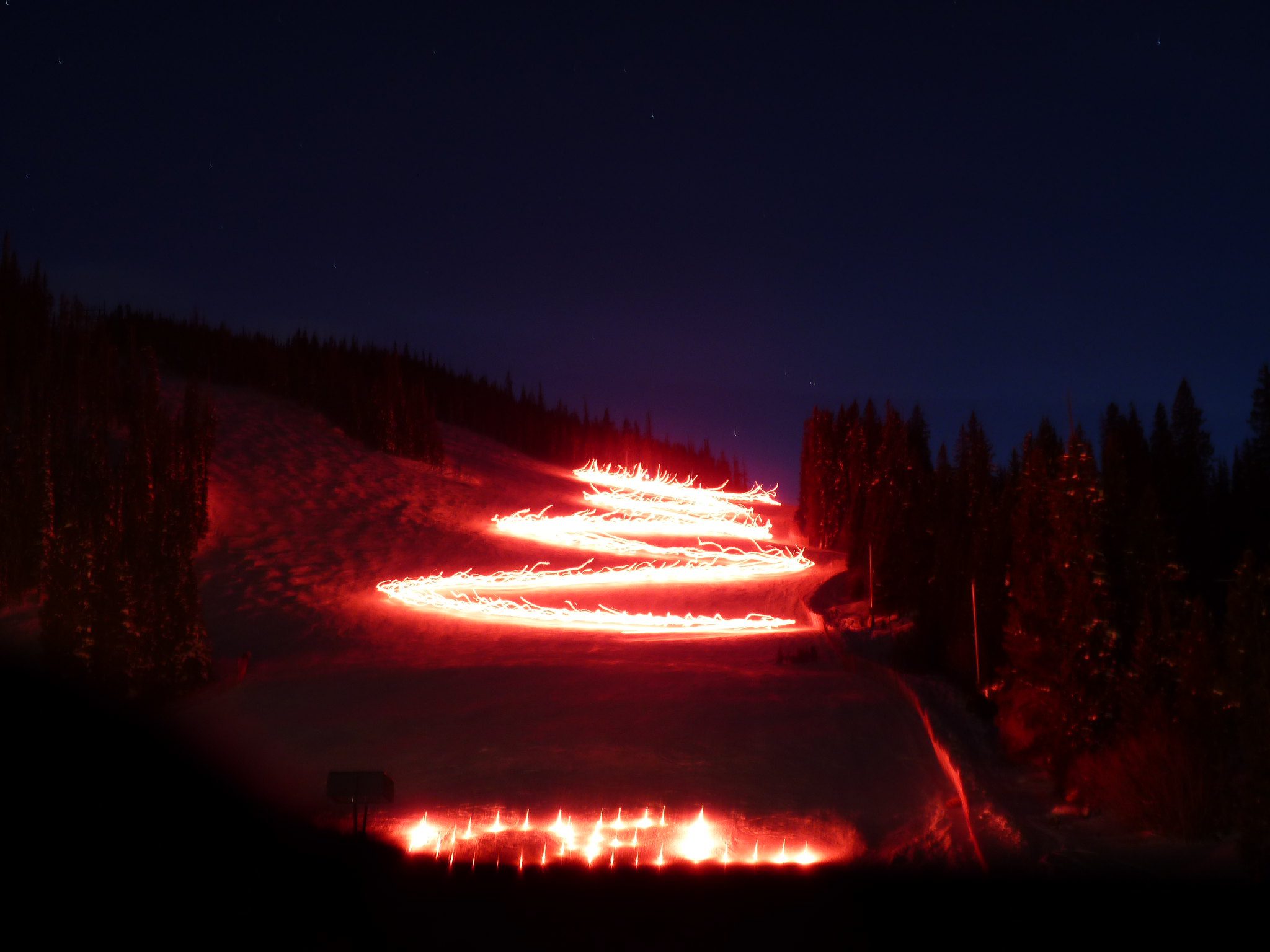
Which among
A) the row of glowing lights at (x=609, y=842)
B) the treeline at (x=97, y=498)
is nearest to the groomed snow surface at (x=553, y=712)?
the row of glowing lights at (x=609, y=842)

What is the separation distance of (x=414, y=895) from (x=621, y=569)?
2765cm

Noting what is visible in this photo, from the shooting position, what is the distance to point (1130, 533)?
688 inches

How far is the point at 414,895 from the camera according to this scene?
971 centimetres

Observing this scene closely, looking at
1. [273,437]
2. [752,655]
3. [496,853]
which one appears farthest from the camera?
[273,437]

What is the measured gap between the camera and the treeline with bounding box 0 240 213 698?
2244cm

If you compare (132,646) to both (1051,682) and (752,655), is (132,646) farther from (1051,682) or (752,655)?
(1051,682)

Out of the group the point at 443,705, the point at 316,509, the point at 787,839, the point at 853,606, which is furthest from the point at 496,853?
the point at 316,509

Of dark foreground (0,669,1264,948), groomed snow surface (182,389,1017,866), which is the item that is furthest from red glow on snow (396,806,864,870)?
dark foreground (0,669,1264,948)

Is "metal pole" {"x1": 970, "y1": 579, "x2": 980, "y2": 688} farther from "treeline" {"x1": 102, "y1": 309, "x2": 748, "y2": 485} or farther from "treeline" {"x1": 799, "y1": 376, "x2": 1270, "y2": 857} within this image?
"treeline" {"x1": 102, "y1": 309, "x2": 748, "y2": 485}

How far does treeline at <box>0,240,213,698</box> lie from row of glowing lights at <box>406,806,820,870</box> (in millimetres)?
11172

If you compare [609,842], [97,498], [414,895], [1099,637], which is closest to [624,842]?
[609,842]

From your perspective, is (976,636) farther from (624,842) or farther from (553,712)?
(624,842)

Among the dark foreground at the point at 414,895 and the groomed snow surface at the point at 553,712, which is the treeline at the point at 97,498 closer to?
the groomed snow surface at the point at 553,712

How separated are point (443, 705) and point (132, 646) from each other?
24.0 feet
